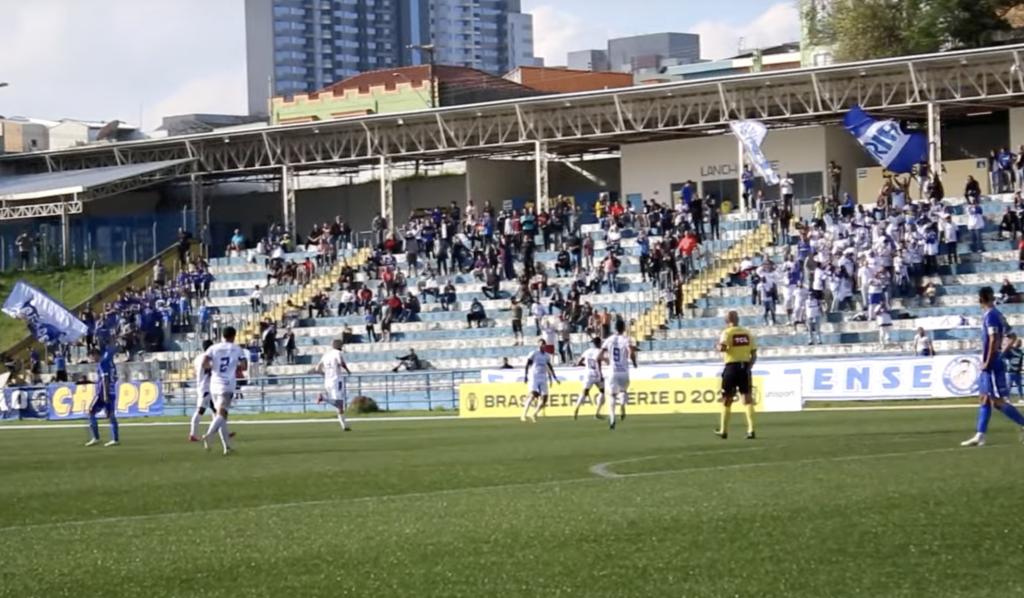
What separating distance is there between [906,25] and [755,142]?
21652mm

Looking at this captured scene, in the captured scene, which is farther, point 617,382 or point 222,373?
point 617,382

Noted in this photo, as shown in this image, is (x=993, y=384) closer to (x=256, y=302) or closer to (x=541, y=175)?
(x=541, y=175)

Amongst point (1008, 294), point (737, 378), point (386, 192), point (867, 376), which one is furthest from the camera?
point (386, 192)

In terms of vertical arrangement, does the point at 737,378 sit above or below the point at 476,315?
below

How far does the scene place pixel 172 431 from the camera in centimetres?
3662

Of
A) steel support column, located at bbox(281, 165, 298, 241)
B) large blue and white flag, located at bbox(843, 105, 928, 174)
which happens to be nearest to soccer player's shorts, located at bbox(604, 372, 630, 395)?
large blue and white flag, located at bbox(843, 105, 928, 174)

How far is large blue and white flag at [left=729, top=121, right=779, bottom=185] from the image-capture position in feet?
156

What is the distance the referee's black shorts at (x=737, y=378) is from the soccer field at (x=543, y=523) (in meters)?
1.75

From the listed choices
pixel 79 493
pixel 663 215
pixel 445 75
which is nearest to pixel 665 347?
pixel 663 215

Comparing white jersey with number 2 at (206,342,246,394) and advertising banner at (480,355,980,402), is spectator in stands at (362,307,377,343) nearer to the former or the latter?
advertising banner at (480,355,980,402)

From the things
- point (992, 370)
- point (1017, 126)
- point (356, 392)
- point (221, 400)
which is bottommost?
point (356, 392)

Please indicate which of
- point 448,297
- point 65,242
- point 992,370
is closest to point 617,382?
point 992,370

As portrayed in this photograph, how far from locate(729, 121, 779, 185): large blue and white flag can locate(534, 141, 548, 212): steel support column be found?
791cm

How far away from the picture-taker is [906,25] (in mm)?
66875
